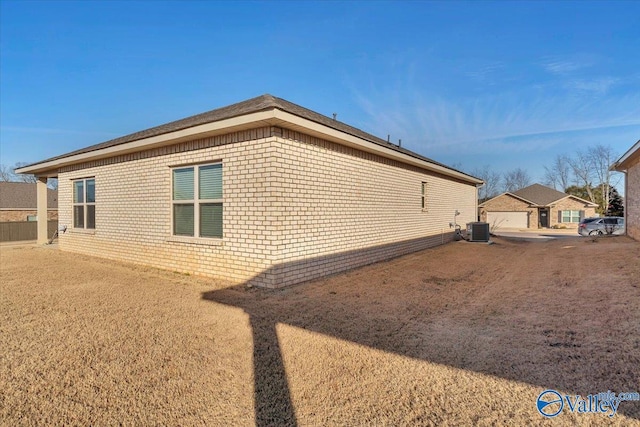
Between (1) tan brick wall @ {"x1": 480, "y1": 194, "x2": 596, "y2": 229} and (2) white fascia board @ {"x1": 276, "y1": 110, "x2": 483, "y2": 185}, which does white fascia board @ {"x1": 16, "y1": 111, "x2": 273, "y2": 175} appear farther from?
(1) tan brick wall @ {"x1": 480, "y1": 194, "x2": 596, "y2": 229}

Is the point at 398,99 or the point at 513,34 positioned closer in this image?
the point at 513,34

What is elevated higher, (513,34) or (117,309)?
→ (513,34)

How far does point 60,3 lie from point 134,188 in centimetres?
526

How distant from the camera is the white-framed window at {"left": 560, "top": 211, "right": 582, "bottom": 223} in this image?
3506cm

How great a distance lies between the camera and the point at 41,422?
216cm

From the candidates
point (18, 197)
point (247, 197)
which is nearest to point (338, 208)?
point (247, 197)

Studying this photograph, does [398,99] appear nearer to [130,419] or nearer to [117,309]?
[117,309]

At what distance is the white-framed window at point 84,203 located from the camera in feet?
33.6

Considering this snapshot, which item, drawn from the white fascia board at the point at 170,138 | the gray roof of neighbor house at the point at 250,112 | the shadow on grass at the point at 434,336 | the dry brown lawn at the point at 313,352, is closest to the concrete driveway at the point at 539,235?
the gray roof of neighbor house at the point at 250,112

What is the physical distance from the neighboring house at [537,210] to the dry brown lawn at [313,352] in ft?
111

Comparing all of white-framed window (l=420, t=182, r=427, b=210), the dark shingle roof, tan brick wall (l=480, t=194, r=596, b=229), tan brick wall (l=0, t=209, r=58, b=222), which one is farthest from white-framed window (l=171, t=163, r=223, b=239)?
the dark shingle roof

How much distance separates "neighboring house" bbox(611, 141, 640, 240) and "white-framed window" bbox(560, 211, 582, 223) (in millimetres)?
23379

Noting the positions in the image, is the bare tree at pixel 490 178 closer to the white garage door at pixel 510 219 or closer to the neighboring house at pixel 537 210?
the neighboring house at pixel 537 210

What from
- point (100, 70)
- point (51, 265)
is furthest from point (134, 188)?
point (100, 70)
